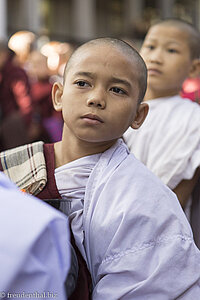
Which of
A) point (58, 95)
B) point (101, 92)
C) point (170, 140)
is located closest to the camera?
point (101, 92)

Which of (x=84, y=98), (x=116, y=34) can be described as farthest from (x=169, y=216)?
(x=116, y=34)

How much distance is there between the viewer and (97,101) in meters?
1.35

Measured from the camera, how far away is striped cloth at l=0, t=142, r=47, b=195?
1.41 metres

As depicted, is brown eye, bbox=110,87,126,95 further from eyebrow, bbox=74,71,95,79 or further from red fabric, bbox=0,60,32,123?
red fabric, bbox=0,60,32,123

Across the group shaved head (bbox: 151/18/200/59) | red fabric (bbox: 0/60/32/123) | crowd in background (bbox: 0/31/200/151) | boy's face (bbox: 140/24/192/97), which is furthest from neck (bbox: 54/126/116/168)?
red fabric (bbox: 0/60/32/123)

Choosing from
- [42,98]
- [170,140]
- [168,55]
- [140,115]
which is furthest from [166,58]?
[42,98]

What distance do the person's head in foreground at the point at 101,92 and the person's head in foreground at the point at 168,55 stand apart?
2.14 ft

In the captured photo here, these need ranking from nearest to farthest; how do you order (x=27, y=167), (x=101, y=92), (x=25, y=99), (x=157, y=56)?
(x=101, y=92) < (x=27, y=167) < (x=157, y=56) < (x=25, y=99)

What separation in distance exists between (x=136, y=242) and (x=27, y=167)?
0.43m

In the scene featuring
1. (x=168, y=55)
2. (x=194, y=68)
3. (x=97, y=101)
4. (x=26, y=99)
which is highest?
(x=97, y=101)

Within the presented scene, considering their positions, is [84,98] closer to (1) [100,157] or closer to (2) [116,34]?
(1) [100,157]

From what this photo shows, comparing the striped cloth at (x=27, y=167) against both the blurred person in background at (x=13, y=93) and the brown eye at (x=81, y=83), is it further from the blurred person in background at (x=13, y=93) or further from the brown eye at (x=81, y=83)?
the blurred person in background at (x=13, y=93)

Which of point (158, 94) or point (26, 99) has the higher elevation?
point (158, 94)

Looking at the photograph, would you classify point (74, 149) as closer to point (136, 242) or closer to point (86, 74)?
point (86, 74)
